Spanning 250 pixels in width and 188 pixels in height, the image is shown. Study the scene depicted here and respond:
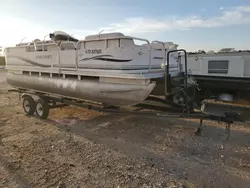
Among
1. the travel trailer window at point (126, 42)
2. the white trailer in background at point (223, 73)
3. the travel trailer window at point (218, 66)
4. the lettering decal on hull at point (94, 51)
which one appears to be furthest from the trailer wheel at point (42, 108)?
the travel trailer window at point (218, 66)

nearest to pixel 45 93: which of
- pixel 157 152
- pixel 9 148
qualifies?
pixel 9 148

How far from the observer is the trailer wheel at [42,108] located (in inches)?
250

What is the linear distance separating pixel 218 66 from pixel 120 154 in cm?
568

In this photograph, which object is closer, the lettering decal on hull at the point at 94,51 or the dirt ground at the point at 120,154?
the dirt ground at the point at 120,154

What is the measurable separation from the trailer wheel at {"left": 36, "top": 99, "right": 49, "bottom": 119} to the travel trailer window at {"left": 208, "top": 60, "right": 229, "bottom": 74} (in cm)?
589

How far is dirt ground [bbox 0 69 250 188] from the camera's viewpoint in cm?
332

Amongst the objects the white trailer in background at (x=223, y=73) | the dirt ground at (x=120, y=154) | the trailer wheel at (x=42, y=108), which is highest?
the white trailer in background at (x=223, y=73)

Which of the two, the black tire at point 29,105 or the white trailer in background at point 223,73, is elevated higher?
the white trailer in background at point 223,73

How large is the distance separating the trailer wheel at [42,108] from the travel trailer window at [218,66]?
589 cm

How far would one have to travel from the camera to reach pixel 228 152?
14.1ft

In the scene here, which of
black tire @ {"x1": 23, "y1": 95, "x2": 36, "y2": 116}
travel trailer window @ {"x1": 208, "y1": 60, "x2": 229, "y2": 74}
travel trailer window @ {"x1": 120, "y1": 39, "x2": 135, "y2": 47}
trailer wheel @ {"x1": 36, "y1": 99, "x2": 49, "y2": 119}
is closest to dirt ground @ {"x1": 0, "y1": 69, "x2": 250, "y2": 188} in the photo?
trailer wheel @ {"x1": 36, "y1": 99, "x2": 49, "y2": 119}

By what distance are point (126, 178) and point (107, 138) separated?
177cm

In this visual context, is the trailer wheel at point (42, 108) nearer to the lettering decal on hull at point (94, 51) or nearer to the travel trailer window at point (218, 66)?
the lettering decal on hull at point (94, 51)

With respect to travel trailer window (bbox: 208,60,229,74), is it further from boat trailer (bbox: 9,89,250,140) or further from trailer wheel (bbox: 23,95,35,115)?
trailer wheel (bbox: 23,95,35,115)
